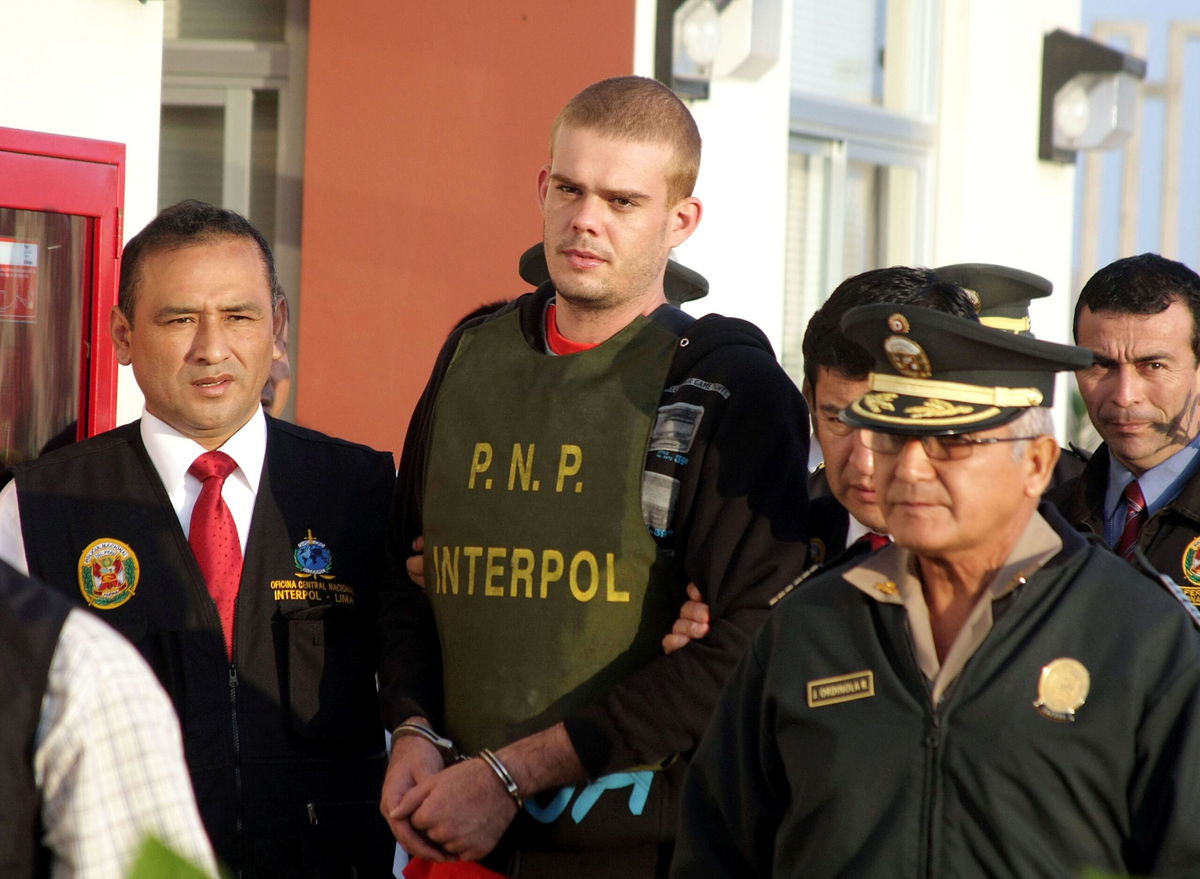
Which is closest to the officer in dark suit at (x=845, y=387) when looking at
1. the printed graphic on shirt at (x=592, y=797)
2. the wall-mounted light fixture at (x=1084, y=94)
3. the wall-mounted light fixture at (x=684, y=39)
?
the printed graphic on shirt at (x=592, y=797)

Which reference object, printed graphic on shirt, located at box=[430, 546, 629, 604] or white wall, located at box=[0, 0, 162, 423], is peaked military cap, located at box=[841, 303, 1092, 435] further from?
white wall, located at box=[0, 0, 162, 423]

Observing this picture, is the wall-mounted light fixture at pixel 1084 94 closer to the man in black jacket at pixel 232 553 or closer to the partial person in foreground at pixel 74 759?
the man in black jacket at pixel 232 553

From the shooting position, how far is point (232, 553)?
2857 mm

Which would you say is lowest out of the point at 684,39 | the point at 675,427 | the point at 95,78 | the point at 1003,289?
the point at 675,427

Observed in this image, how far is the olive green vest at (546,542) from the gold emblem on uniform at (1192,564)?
1.15 m

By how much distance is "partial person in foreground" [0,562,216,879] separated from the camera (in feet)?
5.33

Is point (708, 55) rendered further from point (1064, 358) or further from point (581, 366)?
point (1064, 358)

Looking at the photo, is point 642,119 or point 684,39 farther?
point 684,39

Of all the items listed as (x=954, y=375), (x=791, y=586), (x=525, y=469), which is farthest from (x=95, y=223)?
(x=954, y=375)

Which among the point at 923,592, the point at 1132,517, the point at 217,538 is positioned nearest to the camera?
the point at 923,592

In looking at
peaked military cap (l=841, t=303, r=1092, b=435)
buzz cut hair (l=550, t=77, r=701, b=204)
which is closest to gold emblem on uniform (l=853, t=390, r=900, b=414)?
peaked military cap (l=841, t=303, r=1092, b=435)

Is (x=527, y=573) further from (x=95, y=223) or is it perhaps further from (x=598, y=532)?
(x=95, y=223)

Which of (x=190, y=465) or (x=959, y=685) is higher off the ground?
(x=190, y=465)

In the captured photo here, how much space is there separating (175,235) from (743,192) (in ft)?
12.4
